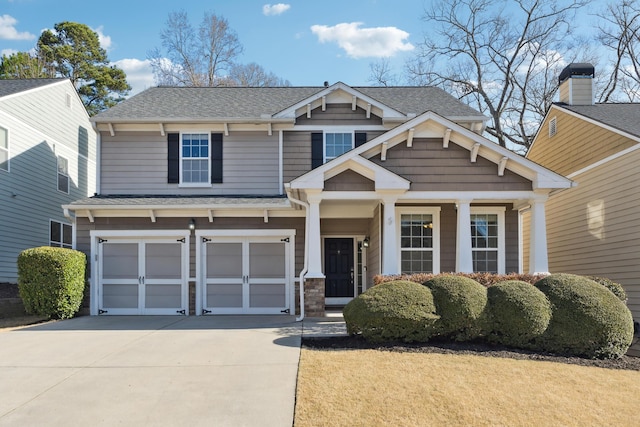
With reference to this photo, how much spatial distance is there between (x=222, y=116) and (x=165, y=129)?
5.40 ft

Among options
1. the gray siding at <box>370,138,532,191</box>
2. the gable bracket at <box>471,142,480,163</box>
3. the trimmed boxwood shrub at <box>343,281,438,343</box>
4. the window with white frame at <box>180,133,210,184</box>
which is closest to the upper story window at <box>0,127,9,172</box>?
the window with white frame at <box>180,133,210,184</box>

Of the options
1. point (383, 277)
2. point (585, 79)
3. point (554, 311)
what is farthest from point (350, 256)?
point (585, 79)

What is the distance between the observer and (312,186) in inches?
437

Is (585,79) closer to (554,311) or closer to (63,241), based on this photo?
(554,311)

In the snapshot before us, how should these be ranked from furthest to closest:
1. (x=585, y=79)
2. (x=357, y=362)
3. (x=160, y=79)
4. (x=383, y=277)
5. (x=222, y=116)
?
1. (x=160, y=79)
2. (x=585, y=79)
3. (x=222, y=116)
4. (x=383, y=277)
5. (x=357, y=362)

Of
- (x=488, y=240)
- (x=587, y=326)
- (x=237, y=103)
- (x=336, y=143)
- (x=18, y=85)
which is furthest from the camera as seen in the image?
(x=18, y=85)

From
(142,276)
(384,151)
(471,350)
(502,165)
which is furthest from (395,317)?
(142,276)

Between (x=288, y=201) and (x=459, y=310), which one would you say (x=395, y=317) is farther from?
(x=288, y=201)

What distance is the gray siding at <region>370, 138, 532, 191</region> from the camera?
1146cm

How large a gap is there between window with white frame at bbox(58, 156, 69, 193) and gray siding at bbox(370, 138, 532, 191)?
12.7 m

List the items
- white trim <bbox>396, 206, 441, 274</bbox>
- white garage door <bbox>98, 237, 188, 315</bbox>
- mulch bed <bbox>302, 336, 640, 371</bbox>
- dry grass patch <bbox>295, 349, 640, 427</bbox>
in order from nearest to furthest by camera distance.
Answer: dry grass patch <bbox>295, 349, 640, 427</bbox>
mulch bed <bbox>302, 336, 640, 371</bbox>
white trim <bbox>396, 206, 441, 274</bbox>
white garage door <bbox>98, 237, 188, 315</bbox>

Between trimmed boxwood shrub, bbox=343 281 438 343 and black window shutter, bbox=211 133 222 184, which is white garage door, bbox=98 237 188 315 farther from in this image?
trimmed boxwood shrub, bbox=343 281 438 343

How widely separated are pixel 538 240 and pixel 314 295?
194 inches

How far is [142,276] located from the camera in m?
14.0
